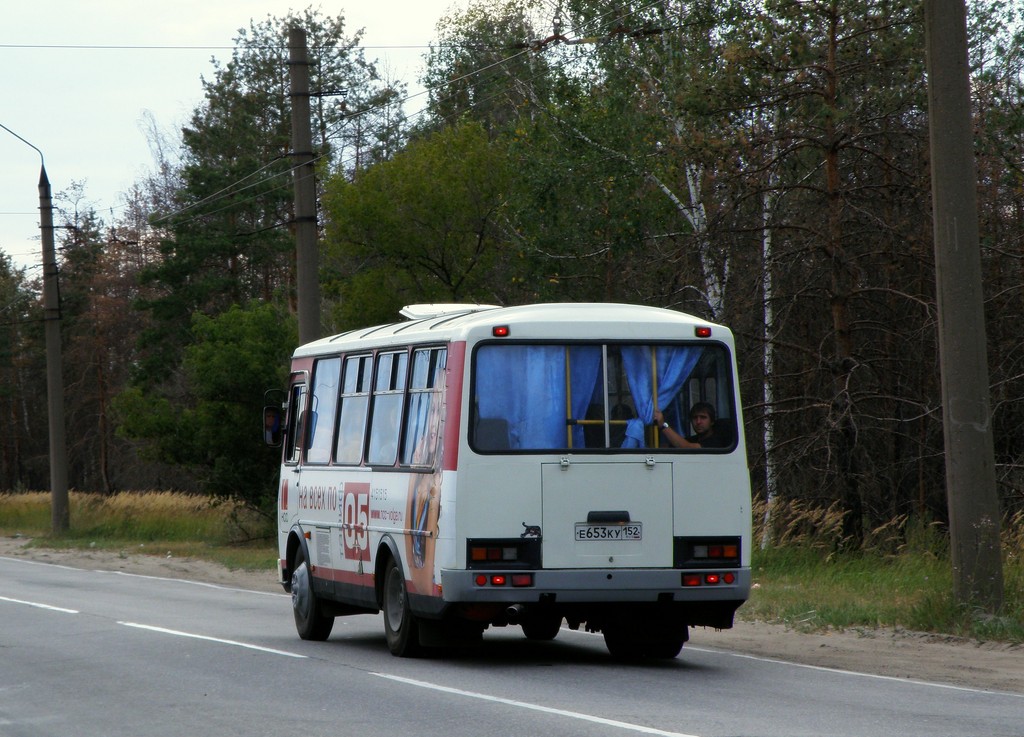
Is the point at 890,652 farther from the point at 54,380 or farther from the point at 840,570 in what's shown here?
the point at 54,380

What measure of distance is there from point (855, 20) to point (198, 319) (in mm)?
18184

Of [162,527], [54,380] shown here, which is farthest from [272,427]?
[54,380]

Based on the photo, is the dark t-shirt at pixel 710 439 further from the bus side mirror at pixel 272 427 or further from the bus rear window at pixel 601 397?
the bus side mirror at pixel 272 427

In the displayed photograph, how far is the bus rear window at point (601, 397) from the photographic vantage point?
39.1ft

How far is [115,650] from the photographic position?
14094mm

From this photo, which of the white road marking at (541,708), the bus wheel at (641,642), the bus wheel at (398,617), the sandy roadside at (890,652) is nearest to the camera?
the white road marking at (541,708)

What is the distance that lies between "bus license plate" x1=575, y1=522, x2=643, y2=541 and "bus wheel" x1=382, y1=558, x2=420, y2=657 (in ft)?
5.51

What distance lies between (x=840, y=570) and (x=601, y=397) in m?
8.80

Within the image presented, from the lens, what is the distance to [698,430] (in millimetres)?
12164

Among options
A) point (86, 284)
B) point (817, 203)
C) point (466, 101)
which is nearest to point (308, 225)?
point (817, 203)

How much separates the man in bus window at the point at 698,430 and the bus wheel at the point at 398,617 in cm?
246

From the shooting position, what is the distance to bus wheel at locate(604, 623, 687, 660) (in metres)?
12.8

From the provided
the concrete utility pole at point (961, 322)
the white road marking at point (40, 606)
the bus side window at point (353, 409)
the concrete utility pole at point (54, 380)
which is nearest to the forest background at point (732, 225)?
the concrete utility pole at point (54, 380)

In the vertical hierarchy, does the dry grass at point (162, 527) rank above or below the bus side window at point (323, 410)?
below
